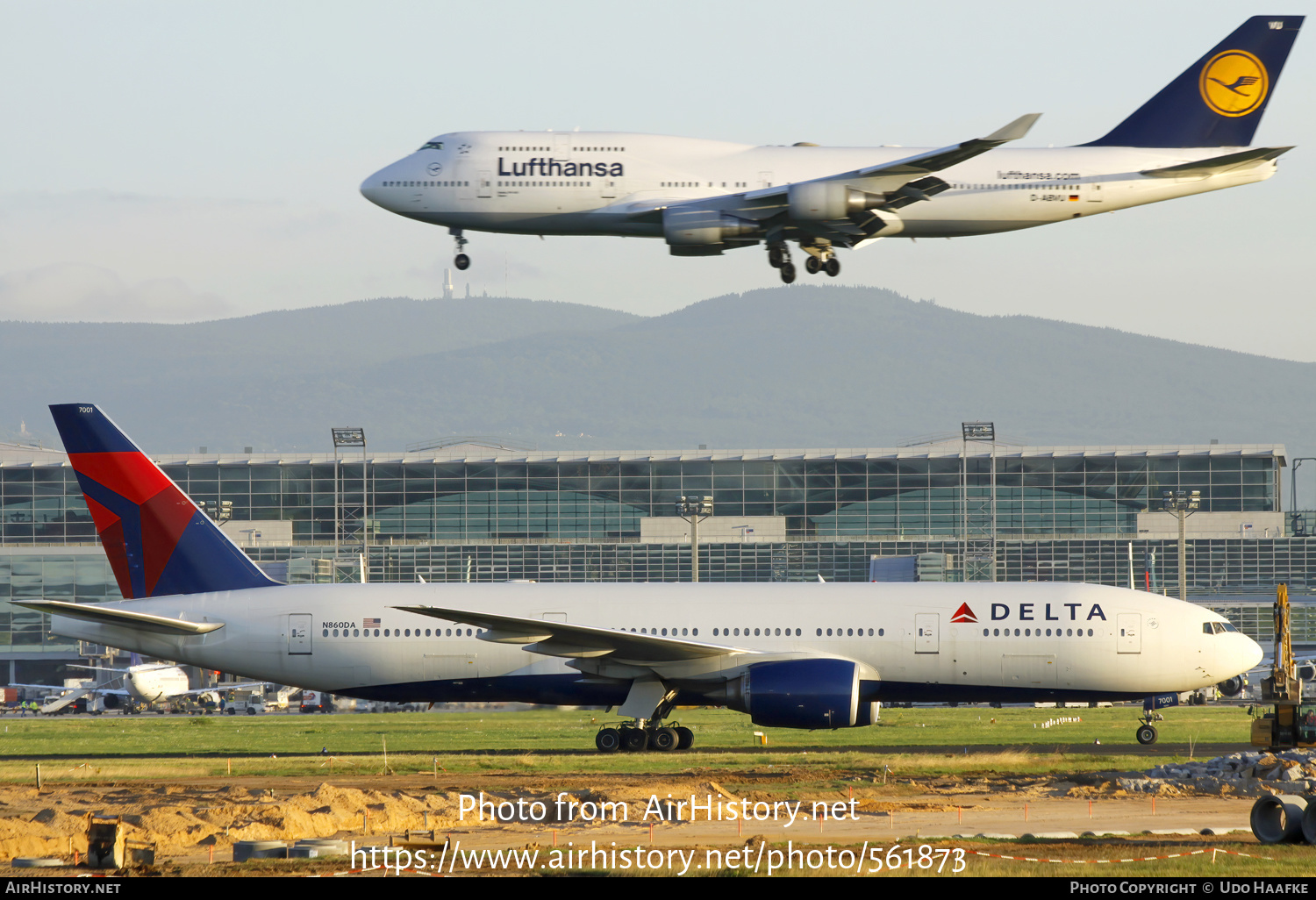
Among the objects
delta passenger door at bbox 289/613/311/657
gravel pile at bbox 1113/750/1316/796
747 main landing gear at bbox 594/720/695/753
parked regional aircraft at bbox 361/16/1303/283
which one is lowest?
747 main landing gear at bbox 594/720/695/753

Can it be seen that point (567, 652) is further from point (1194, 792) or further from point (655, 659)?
point (1194, 792)

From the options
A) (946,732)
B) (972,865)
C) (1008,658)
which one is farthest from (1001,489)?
(972,865)

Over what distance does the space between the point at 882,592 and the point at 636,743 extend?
6.37 metres

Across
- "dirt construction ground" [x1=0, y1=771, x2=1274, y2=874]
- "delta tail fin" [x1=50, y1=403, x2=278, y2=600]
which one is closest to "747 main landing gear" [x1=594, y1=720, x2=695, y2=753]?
"dirt construction ground" [x1=0, y1=771, x2=1274, y2=874]

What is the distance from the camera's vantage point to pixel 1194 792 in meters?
23.7

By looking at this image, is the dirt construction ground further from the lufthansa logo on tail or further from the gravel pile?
the lufthansa logo on tail

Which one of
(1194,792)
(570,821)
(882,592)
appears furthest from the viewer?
(882,592)

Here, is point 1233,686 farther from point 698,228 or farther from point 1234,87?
point 698,228

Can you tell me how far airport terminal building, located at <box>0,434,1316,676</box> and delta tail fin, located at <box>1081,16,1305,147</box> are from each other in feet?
268

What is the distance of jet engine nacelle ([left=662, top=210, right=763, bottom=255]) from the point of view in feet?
70.7

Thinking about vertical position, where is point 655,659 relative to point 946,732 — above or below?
Answer: above

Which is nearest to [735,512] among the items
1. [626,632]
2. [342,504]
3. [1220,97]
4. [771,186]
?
[342,504]

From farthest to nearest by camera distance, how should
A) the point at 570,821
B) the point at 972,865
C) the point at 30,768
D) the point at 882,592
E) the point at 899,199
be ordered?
the point at 882,592 < the point at 30,768 < the point at 899,199 < the point at 570,821 < the point at 972,865

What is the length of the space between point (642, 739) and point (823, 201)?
1464cm
